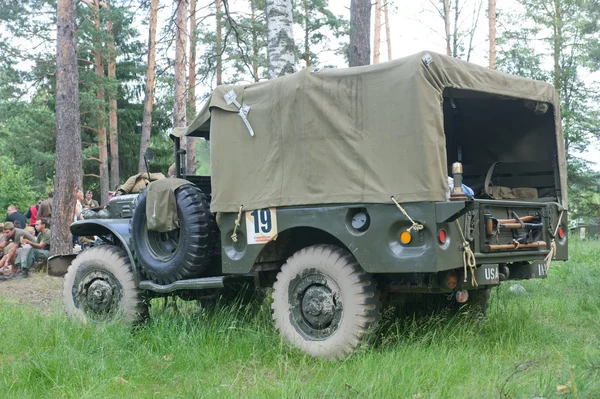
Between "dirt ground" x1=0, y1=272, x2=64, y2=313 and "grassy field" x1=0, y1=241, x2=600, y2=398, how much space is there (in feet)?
8.75

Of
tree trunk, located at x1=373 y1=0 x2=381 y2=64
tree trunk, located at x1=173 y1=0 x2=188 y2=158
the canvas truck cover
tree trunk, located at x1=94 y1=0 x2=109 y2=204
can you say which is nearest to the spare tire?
the canvas truck cover

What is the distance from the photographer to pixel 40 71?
2673cm

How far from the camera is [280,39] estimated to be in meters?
9.56

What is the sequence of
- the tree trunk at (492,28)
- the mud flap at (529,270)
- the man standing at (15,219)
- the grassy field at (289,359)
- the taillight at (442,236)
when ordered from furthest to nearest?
the tree trunk at (492,28) → the man standing at (15,219) → the mud flap at (529,270) → the taillight at (442,236) → the grassy field at (289,359)

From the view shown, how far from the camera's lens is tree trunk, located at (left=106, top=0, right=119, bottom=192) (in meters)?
27.0

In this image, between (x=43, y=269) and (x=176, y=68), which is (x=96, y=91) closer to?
(x=176, y=68)

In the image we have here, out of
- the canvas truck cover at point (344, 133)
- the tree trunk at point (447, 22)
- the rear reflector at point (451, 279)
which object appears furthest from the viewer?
the tree trunk at point (447, 22)

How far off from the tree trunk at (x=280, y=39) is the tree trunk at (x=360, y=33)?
2.09 metres

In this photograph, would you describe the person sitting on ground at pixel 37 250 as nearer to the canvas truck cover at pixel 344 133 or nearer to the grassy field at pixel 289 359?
the grassy field at pixel 289 359

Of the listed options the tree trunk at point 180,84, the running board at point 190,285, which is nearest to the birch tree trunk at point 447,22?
the tree trunk at point 180,84

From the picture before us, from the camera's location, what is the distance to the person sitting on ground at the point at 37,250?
13.6 meters

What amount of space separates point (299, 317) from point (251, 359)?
51 cm

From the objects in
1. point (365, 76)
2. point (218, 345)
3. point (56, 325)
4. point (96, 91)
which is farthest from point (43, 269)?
point (96, 91)

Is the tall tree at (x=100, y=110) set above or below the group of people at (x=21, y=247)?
above
